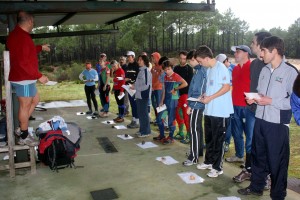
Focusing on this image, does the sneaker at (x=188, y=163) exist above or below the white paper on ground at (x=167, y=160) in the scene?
above

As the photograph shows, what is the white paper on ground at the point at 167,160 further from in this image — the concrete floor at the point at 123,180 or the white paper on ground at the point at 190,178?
the white paper on ground at the point at 190,178

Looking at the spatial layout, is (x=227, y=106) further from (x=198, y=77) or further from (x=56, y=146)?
(x=56, y=146)

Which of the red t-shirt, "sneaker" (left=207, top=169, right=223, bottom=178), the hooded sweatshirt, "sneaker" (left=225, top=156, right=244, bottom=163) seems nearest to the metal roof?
the red t-shirt

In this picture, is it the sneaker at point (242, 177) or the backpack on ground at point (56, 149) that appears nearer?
the sneaker at point (242, 177)

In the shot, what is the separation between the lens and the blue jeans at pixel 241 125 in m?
4.51

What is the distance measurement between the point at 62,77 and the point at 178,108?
25903mm

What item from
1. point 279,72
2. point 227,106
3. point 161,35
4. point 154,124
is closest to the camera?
point 279,72

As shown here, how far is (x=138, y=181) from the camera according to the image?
14.5 feet

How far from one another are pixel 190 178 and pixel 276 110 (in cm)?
173

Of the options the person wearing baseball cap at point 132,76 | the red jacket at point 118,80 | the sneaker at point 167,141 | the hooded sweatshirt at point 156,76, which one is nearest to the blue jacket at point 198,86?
the sneaker at point 167,141

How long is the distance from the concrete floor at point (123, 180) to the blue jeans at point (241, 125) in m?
0.43

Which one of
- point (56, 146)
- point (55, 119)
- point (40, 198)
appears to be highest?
point (55, 119)

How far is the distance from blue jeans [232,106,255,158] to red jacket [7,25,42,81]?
3.35 meters

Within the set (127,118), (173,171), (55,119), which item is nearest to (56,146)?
(55,119)
